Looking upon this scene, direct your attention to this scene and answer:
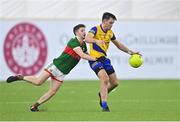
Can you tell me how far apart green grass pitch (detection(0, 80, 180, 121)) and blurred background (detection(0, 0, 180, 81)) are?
0.73 metres

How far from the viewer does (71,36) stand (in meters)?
30.6

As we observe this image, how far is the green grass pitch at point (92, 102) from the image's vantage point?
17.2 m

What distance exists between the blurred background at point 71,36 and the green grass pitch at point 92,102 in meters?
0.73

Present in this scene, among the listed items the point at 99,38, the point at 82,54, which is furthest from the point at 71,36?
the point at 82,54

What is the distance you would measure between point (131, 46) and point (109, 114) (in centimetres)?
1323

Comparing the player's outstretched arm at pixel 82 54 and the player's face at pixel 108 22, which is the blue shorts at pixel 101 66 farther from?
the player's face at pixel 108 22

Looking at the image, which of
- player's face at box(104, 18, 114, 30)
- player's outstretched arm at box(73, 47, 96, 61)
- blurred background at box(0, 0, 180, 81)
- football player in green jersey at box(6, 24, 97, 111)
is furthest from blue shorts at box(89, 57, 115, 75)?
blurred background at box(0, 0, 180, 81)

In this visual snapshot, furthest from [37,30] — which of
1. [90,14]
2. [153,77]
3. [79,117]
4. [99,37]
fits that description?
[79,117]

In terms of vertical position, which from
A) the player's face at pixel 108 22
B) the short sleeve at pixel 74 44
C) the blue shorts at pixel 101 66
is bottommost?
the blue shorts at pixel 101 66

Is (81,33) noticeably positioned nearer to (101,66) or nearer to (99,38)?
(99,38)

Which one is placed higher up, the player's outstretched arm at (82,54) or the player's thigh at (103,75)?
the player's outstretched arm at (82,54)

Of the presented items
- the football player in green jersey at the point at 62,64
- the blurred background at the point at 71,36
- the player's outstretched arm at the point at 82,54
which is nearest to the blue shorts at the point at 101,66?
the football player in green jersey at the point at 62,64

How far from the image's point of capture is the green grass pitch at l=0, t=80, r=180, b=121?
679 inches

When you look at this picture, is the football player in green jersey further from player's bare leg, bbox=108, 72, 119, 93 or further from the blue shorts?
player's bare leg, bbox=108, 72, 119, 93
